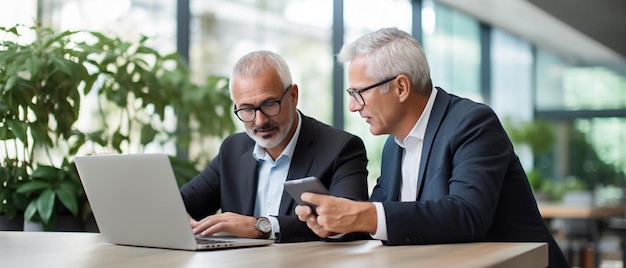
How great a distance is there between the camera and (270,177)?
10.1ft

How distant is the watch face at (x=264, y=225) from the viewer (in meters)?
2.55

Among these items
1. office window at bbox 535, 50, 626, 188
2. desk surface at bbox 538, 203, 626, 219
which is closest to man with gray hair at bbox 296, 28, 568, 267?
desk surface at bbox 538, 203, 626, 219

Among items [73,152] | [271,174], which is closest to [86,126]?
[73,152]

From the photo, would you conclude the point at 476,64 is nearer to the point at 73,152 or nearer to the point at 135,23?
the point at 135,23

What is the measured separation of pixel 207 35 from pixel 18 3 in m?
1.65

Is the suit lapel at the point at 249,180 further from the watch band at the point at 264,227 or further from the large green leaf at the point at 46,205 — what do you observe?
the large green leaf at the point at 46,205

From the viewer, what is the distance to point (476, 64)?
13297 millimetres

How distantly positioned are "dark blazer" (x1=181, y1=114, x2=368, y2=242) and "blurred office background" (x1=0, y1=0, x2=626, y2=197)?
4.01 ft

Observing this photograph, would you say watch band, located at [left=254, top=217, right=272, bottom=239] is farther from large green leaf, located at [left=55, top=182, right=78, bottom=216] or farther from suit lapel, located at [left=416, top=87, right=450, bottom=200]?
large green leaf, located at [left=55, top=182, right=78, bottom=216]

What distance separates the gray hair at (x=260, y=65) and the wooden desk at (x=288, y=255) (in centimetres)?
75

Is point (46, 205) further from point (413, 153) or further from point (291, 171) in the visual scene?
point (413, 153)

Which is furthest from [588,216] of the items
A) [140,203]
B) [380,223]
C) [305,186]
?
[140,203]

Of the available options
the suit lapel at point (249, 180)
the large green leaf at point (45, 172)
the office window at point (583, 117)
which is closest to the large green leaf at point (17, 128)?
the large green leaf at point (45, 172)

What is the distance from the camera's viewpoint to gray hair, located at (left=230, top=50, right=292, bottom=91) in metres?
2.95
